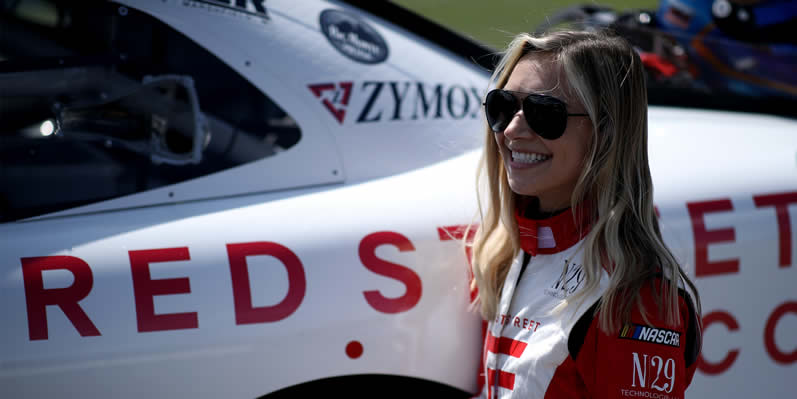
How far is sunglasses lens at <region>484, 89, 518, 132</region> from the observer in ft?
4.71

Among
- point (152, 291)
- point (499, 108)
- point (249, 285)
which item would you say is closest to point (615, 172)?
point (499, 108)

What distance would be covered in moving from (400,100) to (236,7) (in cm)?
46

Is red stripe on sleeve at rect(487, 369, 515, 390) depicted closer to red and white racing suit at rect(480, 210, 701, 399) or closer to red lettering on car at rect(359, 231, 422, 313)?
red and white racing suit at rect(480, 210, 701, 399)

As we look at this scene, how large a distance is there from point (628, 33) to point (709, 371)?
1534 millimetres

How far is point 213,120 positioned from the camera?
1.94m

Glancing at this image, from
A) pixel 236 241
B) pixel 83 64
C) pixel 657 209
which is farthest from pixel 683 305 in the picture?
pixel 83 64

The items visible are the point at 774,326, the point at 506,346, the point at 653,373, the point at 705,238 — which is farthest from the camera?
the point at 774,326

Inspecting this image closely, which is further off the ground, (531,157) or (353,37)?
(353,37)

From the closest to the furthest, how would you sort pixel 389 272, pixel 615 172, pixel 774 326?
pixel 615 172, pixel 389 272, pixel 774 326

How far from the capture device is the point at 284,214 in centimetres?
165

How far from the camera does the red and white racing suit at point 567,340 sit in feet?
4.13

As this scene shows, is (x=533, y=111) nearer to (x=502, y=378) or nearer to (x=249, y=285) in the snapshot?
(x=502, y=378)

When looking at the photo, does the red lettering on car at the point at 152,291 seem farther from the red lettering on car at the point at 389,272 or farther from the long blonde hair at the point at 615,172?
the long blonde hair at the point at 615,172

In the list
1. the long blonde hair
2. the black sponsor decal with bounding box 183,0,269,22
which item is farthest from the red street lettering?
the black sponsor decal with bounding box 183,0,269,22
